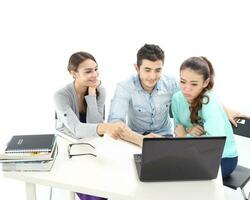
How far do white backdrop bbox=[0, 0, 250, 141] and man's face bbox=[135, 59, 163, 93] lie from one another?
1041 mm

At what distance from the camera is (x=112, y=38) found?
126 inches

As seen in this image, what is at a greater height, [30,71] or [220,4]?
[220,4]

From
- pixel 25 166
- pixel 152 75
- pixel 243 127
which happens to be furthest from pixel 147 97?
pixel 25 166

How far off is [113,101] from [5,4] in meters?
1.73

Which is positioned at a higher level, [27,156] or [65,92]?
[65,92]

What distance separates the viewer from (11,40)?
3.37 meters

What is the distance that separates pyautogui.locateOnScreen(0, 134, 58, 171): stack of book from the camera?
5.07 feet

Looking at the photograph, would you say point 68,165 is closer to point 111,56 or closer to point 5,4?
point 111,56

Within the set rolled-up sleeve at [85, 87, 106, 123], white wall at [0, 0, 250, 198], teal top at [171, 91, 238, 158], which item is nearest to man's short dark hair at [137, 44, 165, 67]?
teal top at [171, 91, 238, 158]

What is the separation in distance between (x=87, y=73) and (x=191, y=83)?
25.5 inches

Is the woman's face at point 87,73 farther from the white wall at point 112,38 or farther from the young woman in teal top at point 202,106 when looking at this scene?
the white wall at point 112,38

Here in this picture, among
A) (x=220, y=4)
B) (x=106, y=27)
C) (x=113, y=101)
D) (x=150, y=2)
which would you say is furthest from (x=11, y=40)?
(x=220, y=4)

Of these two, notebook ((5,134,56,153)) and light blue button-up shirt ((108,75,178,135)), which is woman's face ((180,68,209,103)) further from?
notebook ((5,134,56,153))

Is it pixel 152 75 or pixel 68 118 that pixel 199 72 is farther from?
pixel 68 118
